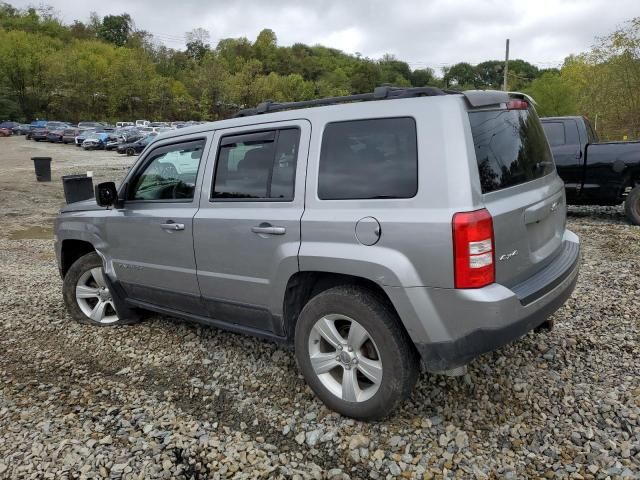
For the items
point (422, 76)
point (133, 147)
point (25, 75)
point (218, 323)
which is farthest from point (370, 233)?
point (422, 76)

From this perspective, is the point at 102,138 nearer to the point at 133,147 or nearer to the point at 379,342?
the point at 133,147

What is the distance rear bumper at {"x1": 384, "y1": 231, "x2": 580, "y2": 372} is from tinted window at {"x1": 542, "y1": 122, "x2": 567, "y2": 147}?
715cm

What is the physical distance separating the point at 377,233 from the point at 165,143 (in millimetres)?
2116

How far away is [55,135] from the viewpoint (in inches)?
1823

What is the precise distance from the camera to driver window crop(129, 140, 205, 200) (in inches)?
142

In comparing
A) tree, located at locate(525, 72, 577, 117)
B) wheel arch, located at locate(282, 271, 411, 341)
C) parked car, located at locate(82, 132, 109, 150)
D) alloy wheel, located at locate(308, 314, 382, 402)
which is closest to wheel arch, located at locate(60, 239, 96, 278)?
wheel arch, located at locate(282, 271, 411, 341)

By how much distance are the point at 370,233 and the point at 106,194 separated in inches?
94.8

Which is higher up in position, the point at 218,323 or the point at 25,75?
the point at 25,75

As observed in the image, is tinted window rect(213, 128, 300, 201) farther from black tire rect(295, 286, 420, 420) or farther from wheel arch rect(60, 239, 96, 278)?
wheel arch rect(60, 239, 96, 278)

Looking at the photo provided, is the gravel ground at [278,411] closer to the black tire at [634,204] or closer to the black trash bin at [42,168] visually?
the black tire at [634,204]

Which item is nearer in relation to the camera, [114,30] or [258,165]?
[258,165]

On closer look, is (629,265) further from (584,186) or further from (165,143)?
(165,143)

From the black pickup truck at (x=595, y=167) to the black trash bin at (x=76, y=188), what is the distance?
1073cm

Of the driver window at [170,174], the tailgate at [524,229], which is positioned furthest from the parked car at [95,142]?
the tailgate at [524,229]
